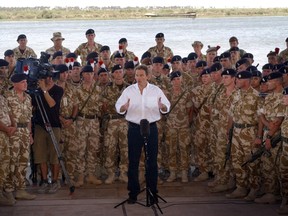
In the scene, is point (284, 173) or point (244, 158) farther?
point (244, 158)

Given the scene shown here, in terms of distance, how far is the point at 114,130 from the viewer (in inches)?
356

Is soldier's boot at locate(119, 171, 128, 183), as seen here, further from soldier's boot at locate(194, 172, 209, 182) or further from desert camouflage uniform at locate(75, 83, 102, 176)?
soldier's boot at locate(194, 172, 209, 182)

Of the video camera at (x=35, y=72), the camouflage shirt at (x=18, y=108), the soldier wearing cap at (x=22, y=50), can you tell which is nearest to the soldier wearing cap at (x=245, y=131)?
the video camera at (x=35, y=72)

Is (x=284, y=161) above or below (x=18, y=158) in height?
above

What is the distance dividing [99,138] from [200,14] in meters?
79.8

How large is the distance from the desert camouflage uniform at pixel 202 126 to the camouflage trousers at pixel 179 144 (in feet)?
0.60

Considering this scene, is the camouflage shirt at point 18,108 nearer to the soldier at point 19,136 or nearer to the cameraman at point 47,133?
the soldier at point 19,136

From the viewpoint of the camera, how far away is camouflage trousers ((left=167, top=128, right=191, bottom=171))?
9219mm

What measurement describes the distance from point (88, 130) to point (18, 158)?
3.89 ft

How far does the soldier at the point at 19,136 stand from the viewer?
8.10 metres

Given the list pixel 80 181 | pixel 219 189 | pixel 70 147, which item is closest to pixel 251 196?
pixel 219 189

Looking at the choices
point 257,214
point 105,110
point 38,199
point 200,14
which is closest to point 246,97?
point 257,214

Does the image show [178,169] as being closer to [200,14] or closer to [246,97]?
[246,97]

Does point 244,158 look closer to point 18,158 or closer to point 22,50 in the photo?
point 18,158
